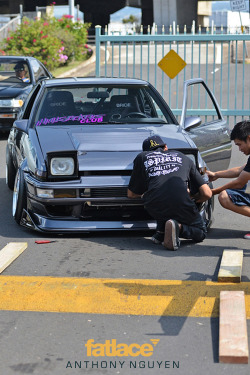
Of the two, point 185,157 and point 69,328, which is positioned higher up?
point 185,157

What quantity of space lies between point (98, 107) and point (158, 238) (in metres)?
2.18

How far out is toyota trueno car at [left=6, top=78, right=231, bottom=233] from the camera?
23.2 ft

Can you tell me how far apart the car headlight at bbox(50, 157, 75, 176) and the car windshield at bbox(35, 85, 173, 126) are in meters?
1.23

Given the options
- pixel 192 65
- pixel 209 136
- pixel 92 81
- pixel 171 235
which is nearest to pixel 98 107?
pixel 92 81

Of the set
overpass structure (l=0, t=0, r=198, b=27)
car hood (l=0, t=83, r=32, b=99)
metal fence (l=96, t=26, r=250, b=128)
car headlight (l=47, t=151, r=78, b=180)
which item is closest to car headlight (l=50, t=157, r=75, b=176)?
car headlight (l=47, t=151, r=78, b=180)

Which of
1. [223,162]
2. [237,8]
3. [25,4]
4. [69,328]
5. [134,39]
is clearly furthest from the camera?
[25,4]

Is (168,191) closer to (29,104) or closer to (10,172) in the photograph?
(29,104)

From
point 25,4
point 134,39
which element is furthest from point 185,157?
point 25,4

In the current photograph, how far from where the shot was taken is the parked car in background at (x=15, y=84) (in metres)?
14.7

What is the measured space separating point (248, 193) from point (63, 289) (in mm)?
2499

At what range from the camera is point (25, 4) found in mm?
59750

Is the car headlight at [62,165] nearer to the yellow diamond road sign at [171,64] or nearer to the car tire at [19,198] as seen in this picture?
the car tire at [19,198]

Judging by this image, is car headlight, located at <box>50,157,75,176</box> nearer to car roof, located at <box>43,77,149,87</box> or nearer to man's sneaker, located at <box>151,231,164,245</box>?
man's sneaker, located at <box>151,231,164,245</box>

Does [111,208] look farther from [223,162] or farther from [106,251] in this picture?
[223,162]
